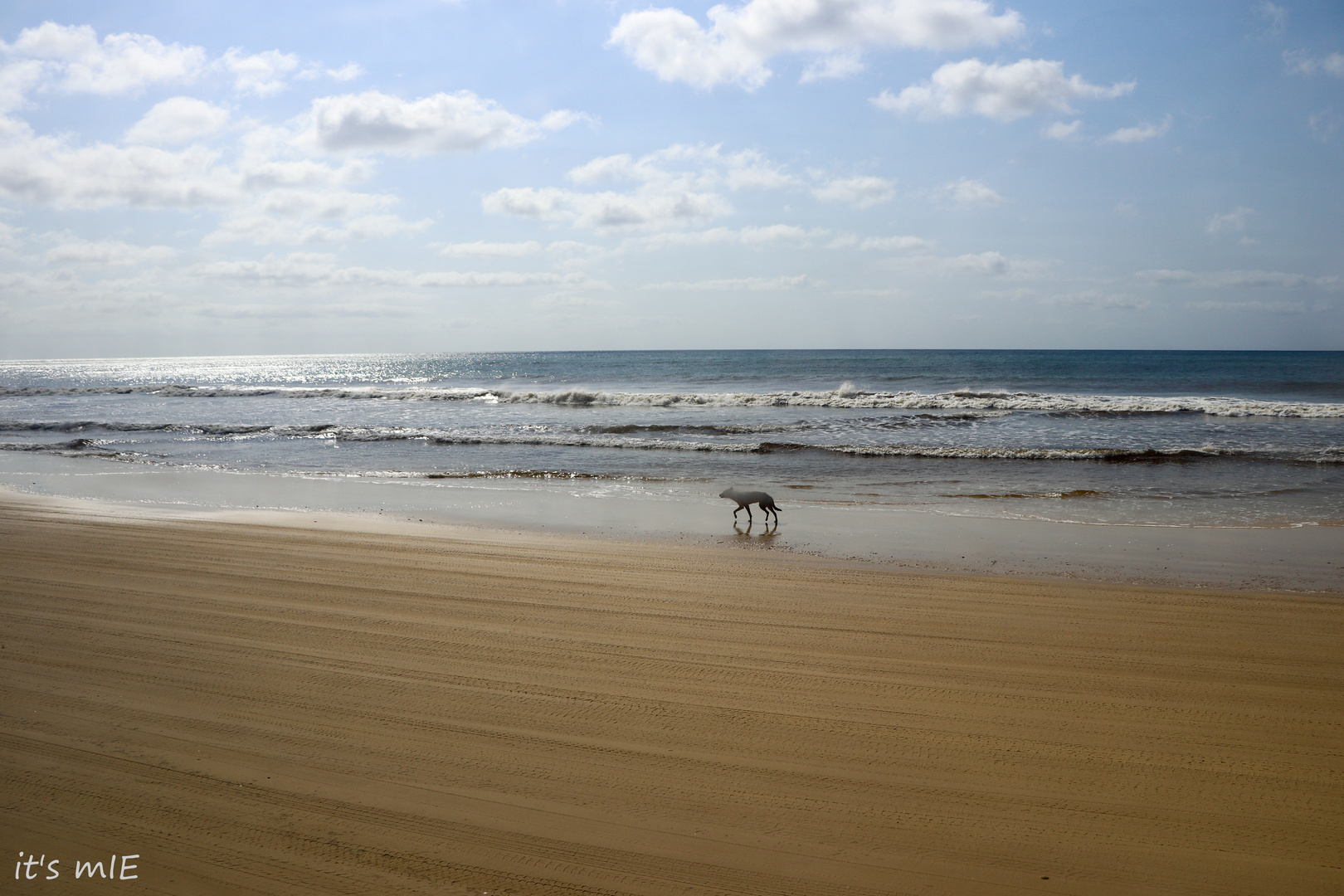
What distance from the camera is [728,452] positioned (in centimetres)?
1636

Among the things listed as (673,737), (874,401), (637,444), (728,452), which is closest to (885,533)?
(673,737)

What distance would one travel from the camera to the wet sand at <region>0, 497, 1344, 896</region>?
279 cm

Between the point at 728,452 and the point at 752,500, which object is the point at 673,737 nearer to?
the point at 752,500

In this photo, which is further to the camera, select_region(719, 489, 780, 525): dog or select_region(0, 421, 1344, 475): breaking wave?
select_region(0, 421, 1344, 475): breaking wave

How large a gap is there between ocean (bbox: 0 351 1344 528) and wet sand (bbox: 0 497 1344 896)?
432 centimetres

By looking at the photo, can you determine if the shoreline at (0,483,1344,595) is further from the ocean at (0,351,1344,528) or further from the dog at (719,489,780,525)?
the ocean at (0,351,1344,528)

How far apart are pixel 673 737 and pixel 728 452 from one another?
12.8 meters

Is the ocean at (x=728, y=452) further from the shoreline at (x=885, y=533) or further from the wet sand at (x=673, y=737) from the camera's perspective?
the wet sand at (x=673, y=737)

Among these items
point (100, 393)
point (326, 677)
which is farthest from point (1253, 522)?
point (100, 393)

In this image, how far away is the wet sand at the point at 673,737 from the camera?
2.79m

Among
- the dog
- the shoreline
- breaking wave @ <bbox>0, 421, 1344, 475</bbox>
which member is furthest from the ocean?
the dog

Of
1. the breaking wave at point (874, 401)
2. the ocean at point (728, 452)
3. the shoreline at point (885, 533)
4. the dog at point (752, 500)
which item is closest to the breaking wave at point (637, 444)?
the ocean at point (728, 452)

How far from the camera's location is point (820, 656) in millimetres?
4707

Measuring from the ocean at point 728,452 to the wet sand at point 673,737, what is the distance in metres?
4.32
